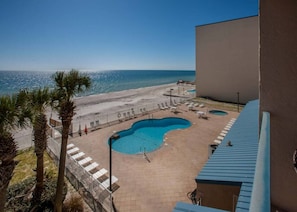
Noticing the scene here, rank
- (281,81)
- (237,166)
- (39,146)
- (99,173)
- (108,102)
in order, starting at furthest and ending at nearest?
(108,102) → (99,173) → (39,146) → (237,166) → (281,81)

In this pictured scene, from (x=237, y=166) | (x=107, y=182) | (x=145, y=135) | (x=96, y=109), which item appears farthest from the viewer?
(x=96, y=109)

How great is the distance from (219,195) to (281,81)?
4171 millimetres

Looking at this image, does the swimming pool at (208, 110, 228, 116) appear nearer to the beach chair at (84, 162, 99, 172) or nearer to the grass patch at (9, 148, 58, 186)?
the beach chair at (84, 162, 99, 172)

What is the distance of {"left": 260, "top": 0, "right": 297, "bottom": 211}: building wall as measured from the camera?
2229 mm

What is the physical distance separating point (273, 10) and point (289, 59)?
2.26 feet

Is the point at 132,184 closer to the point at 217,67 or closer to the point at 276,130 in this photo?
the point at 276,130

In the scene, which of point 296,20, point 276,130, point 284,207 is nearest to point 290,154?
point 276,130

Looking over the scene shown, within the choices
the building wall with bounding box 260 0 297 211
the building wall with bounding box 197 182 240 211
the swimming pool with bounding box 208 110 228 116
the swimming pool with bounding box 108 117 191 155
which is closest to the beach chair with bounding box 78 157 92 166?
the swimming pool with bounding box 108 117 191 155

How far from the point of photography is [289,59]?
2242mm

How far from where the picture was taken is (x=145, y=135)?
1647 cm

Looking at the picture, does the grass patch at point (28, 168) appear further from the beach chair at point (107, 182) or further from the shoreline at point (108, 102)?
the shoreline at point (108, 102)

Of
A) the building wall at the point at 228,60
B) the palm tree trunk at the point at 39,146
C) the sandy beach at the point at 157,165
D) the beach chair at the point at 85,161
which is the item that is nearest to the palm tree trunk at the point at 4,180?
the palm tree trunk at the point at 39,146

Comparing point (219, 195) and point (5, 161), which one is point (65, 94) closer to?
point (5, 161)

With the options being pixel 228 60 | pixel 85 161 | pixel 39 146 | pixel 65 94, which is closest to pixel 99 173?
pixel 85 161
